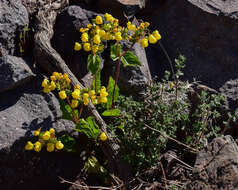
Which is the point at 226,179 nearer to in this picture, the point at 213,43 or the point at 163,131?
the point at 163,131

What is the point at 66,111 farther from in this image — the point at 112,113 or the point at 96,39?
the point at 96,39

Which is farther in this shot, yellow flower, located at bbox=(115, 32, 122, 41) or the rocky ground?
the rocky ground

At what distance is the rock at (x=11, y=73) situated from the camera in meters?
3.92

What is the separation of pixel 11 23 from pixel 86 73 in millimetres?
1208

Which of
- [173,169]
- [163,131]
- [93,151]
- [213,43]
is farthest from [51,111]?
[213,43]

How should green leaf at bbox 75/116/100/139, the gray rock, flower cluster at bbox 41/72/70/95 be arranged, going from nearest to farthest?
flower cluster at bbox 41/72/70/95
green leaf at bbox 75/116/100/139
the gray rock

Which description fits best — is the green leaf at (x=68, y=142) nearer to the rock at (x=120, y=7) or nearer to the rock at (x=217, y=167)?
the rock at (x=217, y=167)

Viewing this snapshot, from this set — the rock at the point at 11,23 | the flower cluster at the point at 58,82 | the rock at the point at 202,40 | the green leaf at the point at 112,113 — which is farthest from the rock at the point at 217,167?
the rock at the point at 11,23

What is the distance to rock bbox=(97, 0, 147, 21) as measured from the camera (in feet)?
15.6

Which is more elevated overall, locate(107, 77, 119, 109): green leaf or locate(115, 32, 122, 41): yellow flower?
locate(115, 32, 122, 41): yellow flower

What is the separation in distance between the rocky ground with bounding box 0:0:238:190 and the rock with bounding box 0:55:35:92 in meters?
0.01

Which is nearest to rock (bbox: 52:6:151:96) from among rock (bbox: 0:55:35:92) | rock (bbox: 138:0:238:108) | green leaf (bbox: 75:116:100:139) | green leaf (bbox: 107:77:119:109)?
green leaf (bbox: 107:77:119:109)

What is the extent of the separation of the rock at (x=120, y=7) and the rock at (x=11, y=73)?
1.61 metres

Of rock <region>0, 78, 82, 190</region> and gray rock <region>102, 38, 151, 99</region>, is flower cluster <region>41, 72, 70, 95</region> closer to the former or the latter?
rock <region>0, 78, 82, 190</region>
